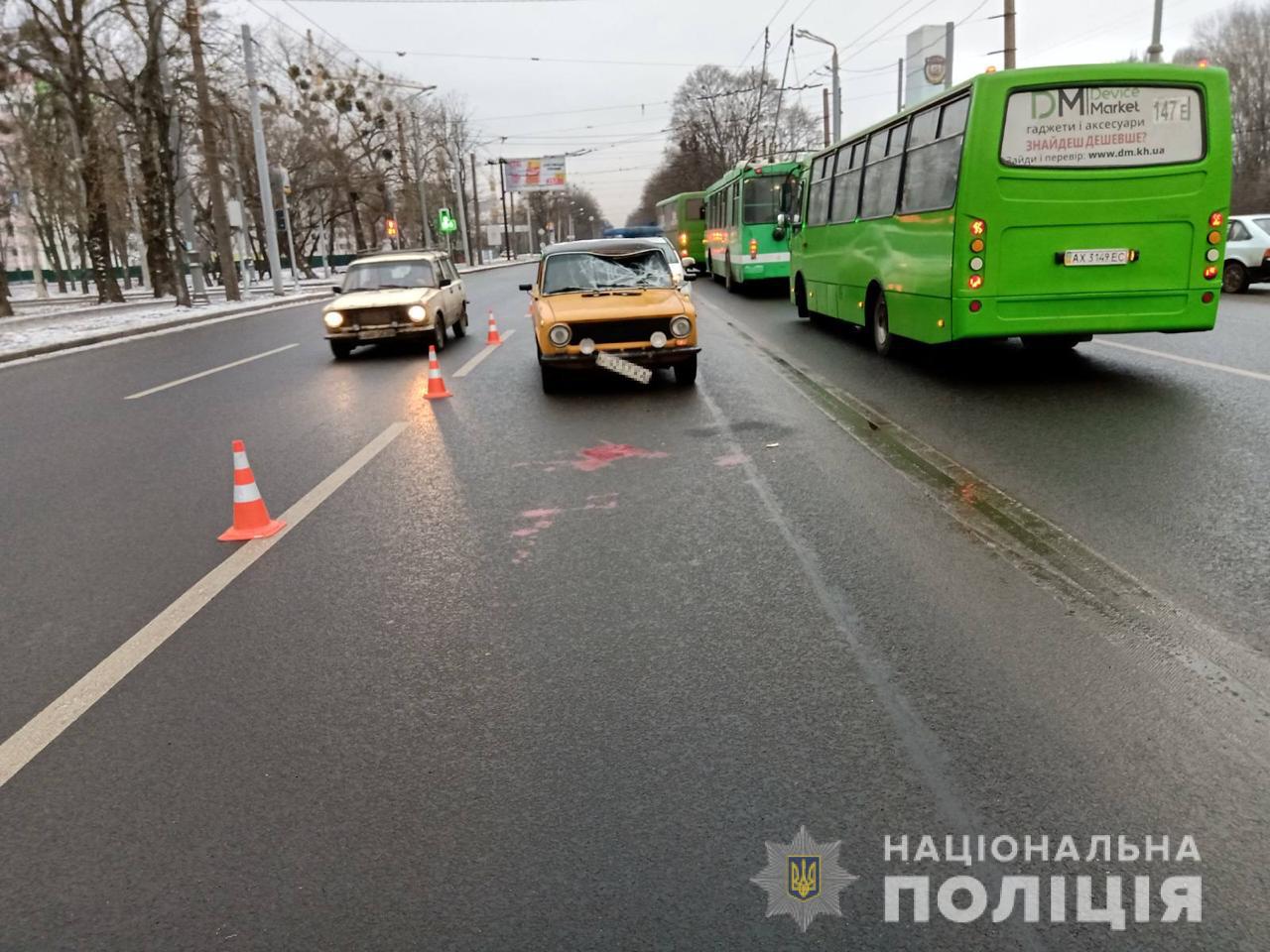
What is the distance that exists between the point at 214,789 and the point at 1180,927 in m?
2.76

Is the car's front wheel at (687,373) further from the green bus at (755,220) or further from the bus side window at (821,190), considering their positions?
the green bus at (755,220)

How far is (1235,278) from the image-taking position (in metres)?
19.8

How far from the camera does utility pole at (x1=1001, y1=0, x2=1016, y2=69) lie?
84.8 feet

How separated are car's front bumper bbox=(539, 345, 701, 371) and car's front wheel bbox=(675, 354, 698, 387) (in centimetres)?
27

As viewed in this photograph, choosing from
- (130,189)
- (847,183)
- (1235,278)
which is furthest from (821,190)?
(130,189)

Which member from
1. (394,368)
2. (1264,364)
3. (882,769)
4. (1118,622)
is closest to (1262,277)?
(1264,364)

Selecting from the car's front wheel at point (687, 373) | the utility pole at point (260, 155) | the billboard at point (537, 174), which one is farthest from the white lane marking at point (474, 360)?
the billboard at point (537, 174)

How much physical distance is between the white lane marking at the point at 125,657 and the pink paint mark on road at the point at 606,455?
6.40 ft

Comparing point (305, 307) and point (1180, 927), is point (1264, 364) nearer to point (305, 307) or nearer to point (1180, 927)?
point (1180, 927)

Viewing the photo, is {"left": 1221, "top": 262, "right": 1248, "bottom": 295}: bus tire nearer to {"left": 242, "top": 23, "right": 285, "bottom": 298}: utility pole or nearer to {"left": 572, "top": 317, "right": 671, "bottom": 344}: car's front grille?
{"left": 572, "top": 317, "right": 671, "bottom": 344}: car's front grille

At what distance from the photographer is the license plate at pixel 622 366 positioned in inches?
412

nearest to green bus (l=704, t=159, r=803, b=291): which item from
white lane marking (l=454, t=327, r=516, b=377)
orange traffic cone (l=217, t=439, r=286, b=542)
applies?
white lane marking (l=454, t=327, r=516, b=377)

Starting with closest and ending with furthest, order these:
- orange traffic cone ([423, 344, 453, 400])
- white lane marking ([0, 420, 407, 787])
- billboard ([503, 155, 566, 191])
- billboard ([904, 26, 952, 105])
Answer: white lane marking ([0, 420, 407, 787]) → orange traffic cone ([423, 344, 453, 400]) → billboard ([904, 26, 952, 105]) → billboard ([503, 155, 566, 191])

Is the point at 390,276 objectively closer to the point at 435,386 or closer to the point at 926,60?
the point at 435,386
